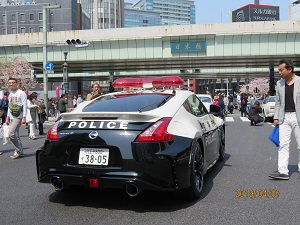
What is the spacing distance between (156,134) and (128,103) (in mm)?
905

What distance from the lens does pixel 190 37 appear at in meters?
33.1

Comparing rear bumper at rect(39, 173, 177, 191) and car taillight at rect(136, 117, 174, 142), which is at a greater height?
car taillight at rect(136, 117, 174, 142)

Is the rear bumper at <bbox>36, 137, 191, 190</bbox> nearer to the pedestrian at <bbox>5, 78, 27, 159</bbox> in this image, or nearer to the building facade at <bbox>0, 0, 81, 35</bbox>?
the pedestrian at <bbox>5, 78, 27, 159</bbox>

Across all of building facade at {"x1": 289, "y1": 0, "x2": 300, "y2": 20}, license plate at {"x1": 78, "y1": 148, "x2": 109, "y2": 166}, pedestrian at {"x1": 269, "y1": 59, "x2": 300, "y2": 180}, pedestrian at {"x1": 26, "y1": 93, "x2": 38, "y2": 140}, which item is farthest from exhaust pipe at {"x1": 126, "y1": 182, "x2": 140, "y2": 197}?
building facade at {"x1": 289, "y1": 0, "x2": 300, "y2": 20}

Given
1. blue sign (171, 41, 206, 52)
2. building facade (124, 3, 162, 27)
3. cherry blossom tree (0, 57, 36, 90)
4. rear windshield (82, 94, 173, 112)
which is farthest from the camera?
building facade (124, 3, 162, 27)

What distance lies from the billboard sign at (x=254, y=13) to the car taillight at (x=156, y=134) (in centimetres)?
14999

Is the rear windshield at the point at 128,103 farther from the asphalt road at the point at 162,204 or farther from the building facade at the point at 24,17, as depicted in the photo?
the building facade at the point at 24,17

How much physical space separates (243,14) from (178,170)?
152m

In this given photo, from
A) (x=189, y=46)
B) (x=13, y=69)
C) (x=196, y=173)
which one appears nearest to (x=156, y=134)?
(x=196, y=173)

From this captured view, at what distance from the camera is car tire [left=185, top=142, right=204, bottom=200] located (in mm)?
4471

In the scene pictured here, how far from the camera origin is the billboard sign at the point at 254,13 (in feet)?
479

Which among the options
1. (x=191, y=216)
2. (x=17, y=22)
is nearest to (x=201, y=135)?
(x=191, y=216)

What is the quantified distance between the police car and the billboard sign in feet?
491

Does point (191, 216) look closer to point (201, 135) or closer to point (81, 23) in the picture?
point (201, 135)
